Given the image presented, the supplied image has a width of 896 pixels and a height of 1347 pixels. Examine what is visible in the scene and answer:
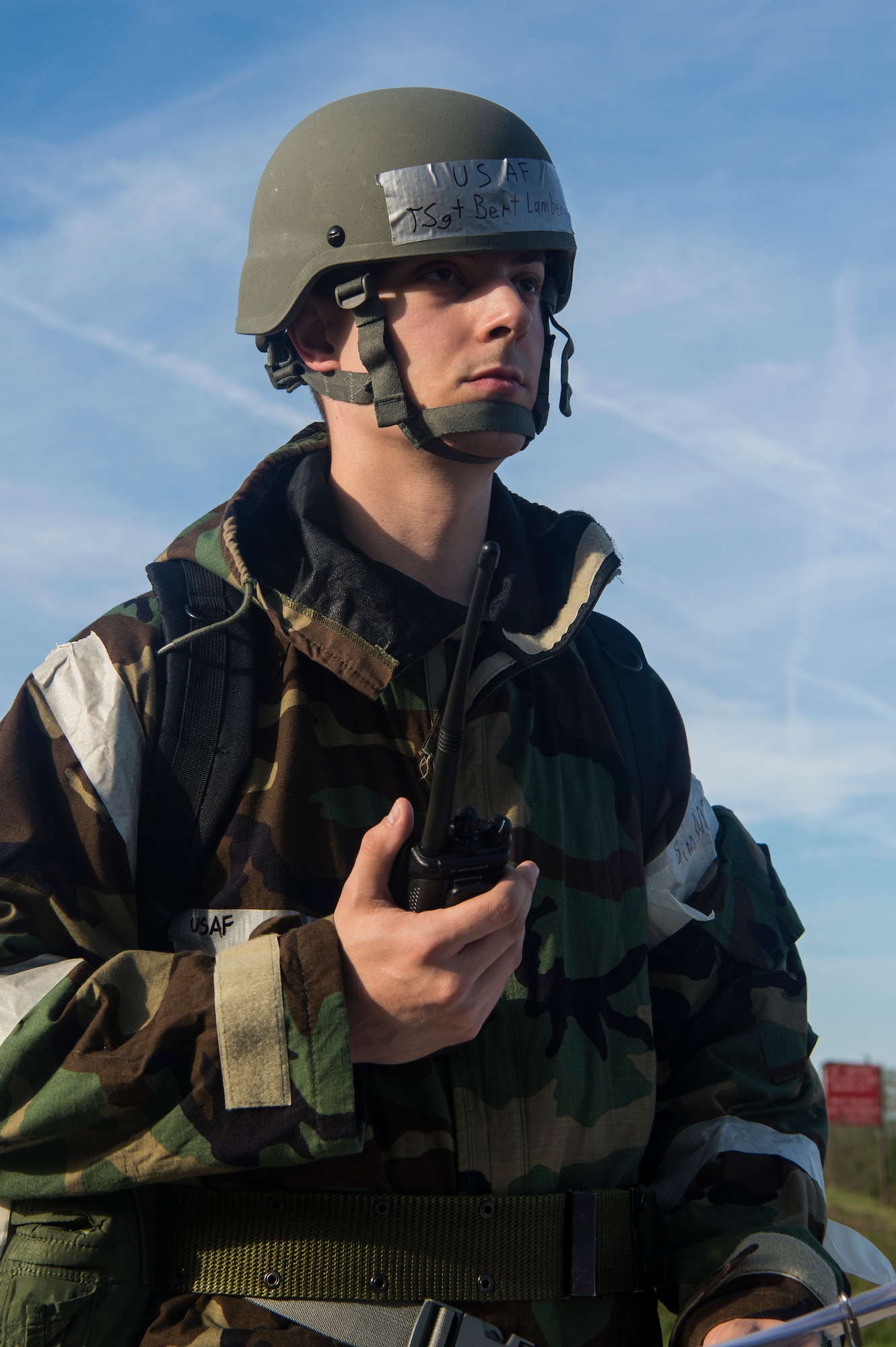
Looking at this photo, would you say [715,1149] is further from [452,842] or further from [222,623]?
[222,623]

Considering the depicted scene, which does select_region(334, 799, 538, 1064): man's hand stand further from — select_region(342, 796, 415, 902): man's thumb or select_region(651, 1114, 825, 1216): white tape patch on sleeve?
select_region(651, 1114, 825, 1216): white tape patch on sleeve

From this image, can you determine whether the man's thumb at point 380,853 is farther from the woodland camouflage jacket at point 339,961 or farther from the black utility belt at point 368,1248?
the black utility belt at point 368,1248

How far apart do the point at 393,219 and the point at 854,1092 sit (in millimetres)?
19058

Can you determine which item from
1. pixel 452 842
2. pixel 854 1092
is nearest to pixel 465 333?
pixel 452 842

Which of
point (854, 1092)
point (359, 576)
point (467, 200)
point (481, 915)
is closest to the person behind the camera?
point (481, 915)

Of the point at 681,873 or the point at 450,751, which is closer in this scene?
the point at 450,751

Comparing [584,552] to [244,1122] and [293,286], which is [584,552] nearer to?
[293,286]

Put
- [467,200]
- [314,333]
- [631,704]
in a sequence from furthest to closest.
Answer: [314,333], [631,704], [467,200]

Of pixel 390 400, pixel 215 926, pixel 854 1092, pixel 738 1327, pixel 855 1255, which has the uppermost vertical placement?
pixel 390 400

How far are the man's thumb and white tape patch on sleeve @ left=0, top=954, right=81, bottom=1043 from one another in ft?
2.25

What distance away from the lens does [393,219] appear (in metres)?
3.50

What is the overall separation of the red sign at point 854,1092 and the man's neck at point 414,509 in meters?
17.9

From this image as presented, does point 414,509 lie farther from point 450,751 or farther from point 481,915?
point 481,915

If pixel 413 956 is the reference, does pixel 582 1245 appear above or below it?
below
